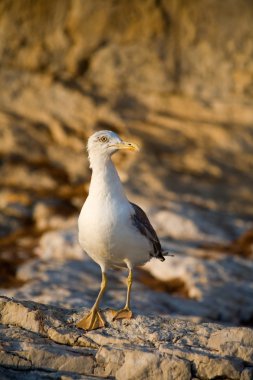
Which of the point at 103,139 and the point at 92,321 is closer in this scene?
the point at 92,321

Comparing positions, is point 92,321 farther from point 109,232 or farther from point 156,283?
point 156,283

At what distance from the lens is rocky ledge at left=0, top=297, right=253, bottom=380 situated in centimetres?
861

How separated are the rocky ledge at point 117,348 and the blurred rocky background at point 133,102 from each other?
14106mm

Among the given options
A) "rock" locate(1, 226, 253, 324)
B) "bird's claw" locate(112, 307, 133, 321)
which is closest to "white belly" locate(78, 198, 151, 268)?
"bird's claw" locate(112, 307, 133, 321)

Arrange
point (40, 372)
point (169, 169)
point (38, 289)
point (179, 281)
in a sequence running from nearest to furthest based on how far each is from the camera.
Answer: point (40, 372) → point (38, 289) → point (179, 281) → point (169, 169)

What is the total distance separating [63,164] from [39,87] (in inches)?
130

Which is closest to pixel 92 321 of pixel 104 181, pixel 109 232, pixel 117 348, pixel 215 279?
pixel 117 348

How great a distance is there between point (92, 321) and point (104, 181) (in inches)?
83.9

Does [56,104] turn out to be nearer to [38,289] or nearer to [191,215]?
[191,215]

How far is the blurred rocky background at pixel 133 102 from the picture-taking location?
85.0 feet

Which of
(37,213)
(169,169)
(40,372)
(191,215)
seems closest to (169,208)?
(191,215)

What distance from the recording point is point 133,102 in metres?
27.6

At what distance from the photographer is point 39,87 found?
27719 mm

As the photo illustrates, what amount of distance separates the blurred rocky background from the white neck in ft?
43.4
